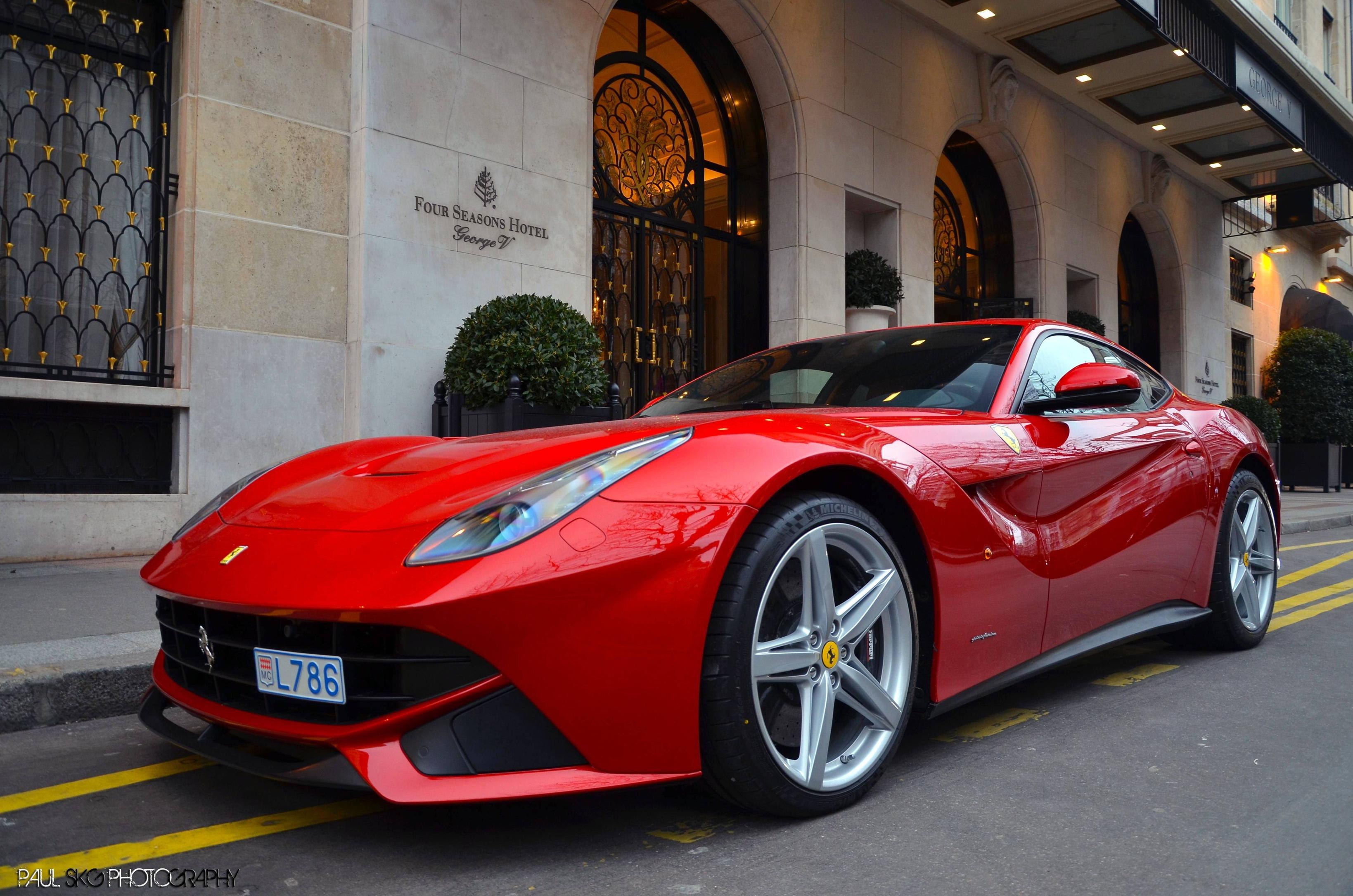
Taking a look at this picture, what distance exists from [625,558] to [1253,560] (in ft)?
11.4

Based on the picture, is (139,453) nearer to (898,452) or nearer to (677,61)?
(898,452)

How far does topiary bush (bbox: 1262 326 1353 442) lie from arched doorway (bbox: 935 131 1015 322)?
9149mm

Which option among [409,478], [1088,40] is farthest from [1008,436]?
[1088,40]

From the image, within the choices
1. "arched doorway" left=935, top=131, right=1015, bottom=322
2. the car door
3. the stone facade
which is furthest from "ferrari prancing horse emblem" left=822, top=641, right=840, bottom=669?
"arched doorway" left=935, top=131, right=1015, bottom=322

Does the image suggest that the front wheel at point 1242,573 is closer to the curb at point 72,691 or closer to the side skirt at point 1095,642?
the side skirt at point 1095,642

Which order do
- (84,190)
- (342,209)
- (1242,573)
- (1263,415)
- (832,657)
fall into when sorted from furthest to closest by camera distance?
(1263,415)
(342,209)
(84,190)
(1242,573)
(832,657)

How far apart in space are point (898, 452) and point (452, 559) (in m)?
1.14

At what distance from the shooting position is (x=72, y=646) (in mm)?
3361

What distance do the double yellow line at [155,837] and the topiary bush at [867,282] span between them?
33.0 ft

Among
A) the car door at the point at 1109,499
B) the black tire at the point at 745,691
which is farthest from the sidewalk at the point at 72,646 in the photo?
the car door at the point at 1109,499

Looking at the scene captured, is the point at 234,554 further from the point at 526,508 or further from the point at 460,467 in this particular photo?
the point at 526,508

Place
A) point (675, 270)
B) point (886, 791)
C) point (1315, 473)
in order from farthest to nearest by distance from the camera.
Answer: point (1315, 473)
point (675, 270)
point (886, 791)

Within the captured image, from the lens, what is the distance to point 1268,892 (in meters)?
1.83

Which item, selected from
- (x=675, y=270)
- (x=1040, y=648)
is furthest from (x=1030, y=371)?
(x=675, y=270)
